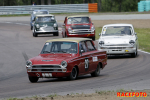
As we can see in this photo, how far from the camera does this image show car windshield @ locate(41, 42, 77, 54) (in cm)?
1145

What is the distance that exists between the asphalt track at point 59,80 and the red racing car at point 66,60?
27cm

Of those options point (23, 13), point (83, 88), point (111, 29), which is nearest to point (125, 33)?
point (111, 29)

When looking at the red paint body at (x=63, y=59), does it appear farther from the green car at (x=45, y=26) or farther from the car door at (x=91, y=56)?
the green car at (x=45, y=26)

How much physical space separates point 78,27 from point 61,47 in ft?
43.1

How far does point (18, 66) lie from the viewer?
1595 cm

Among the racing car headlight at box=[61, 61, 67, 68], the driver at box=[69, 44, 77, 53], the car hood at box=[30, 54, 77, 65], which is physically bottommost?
the racing car headlight at box=[61, 61, 67, 68]

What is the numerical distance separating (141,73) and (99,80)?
2058mm

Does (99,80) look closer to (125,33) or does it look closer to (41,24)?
(125,33)

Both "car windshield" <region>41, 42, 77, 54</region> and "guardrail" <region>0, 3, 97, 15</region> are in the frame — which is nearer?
"car windshield" <region>41, 42, 77, 54</region>

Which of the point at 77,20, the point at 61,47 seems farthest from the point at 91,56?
the point at 77,20

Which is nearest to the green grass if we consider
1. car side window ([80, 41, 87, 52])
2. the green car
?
the green car

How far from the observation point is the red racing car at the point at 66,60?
10625 millimetres

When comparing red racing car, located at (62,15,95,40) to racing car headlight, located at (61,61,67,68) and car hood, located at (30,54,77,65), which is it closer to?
car hood, located at (30,54,77,65)

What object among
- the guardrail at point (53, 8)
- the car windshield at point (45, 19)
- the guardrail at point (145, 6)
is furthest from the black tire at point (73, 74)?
the guardrail at point (145, 6)
